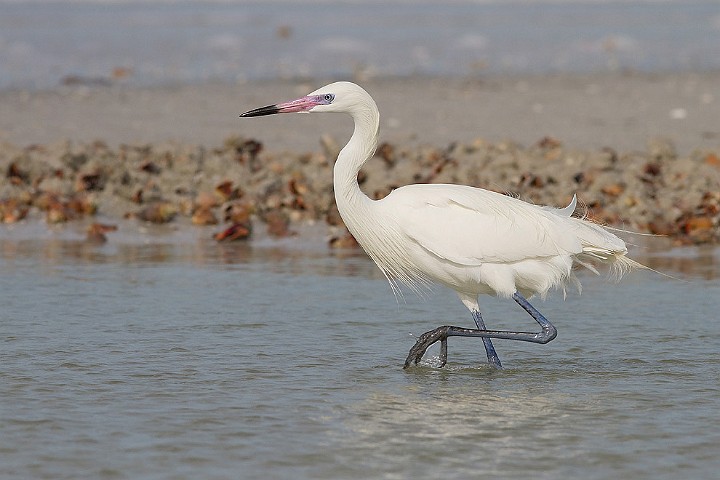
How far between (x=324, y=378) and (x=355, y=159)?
129 cm

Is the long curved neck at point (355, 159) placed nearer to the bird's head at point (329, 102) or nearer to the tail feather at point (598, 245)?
the bird's head at point (329, 102)

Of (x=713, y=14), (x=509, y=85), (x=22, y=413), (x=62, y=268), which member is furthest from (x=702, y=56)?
(x=22, y=413)

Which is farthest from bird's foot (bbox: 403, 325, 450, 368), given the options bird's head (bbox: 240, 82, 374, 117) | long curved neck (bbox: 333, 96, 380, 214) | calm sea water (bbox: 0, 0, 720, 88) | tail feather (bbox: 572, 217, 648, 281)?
calm sea water (bbox: 0, 0, 720, 88)

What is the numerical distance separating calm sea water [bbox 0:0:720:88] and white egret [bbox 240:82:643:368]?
561 inches

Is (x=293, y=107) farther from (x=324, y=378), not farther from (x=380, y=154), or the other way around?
(x=380, y=154)

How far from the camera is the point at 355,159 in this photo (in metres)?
7.12

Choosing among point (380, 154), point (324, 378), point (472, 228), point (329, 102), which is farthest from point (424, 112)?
point (324, 378)

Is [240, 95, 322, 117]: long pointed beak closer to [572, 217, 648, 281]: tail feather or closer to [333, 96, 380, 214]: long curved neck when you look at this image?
[333, 96, 380, 214]: long curved neck

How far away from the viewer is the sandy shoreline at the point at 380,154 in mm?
11930

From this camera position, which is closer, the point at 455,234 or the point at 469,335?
the point at 455,234

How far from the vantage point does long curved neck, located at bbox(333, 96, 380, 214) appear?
7094 mm

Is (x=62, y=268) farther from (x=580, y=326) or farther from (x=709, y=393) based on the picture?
(x=709, y=393)

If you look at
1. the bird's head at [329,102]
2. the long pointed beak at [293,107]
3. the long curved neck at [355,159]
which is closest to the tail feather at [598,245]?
the long curved neck at [355,159]

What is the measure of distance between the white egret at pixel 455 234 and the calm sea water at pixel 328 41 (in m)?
14.3
